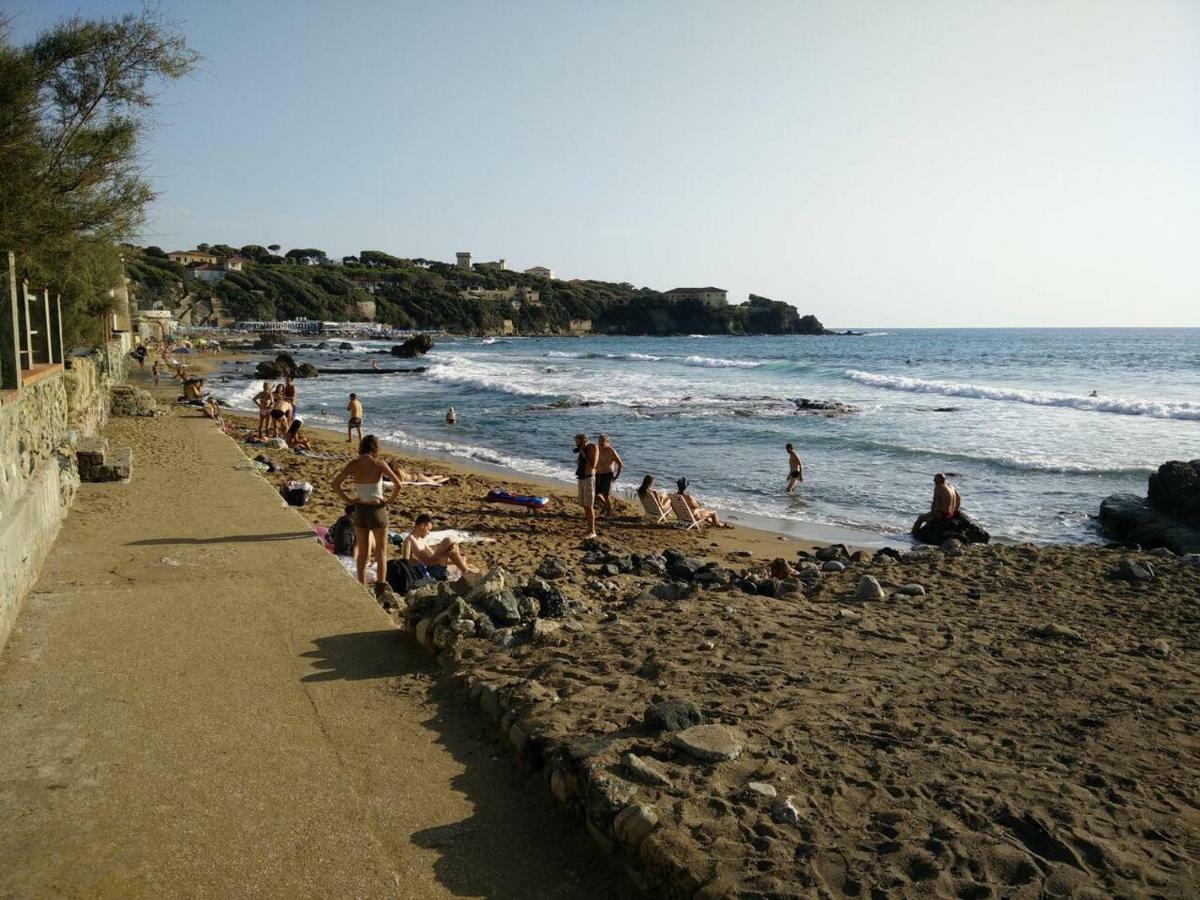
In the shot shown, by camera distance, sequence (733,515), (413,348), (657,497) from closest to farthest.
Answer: (657,497) < (733,515) < (413,348)

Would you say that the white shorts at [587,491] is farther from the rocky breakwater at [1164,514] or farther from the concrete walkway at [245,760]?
the rocky breakwater at [1164,514]

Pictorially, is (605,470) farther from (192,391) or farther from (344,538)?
Result: (192,391)

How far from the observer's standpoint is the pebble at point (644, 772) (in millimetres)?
3475

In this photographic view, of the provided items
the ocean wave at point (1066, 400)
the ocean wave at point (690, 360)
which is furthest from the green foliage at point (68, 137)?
the ocean wave at point (690, 360)

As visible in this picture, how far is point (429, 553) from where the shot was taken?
857 cm

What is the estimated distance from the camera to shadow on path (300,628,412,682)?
15.5 ft

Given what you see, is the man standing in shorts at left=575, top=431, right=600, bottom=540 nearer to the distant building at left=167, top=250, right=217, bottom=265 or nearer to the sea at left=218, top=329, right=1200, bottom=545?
the sea at left=218, top=329, right=1200, bottom=545

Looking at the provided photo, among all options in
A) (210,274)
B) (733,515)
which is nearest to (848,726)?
(733,515)

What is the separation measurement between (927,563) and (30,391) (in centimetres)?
900

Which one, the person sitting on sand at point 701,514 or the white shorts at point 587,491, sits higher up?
the white shorts at point 587,491

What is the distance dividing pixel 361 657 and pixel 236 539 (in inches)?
129

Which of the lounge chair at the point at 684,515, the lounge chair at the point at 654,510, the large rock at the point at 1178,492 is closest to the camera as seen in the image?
the large rock at the point at 1178,492

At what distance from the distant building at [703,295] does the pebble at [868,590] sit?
424ft

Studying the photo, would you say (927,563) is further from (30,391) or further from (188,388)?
(188,388)
